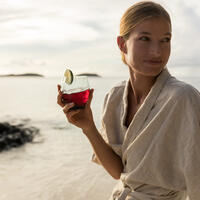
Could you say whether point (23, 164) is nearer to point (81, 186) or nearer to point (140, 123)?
point (81, 186)

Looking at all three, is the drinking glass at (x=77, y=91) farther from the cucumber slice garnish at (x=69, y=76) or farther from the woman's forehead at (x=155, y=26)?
the woman's forehead at (x=155, y=26)

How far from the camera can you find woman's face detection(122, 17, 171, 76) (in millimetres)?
1822

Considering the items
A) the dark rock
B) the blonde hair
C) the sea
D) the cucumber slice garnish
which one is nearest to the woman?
the blonde hair

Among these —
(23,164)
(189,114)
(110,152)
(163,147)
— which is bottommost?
(23,164)

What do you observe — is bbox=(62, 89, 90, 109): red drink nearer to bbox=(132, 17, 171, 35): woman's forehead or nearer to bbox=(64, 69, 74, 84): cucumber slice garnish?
bbox=(64, 69, 74, 84): cucumber slice garnish

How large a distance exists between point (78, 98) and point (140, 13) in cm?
62

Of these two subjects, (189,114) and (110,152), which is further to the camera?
(110,152)

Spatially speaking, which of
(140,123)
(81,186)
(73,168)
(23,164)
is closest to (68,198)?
(81,186)

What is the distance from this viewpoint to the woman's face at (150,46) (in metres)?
1.82

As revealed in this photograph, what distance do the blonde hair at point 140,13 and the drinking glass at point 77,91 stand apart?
398mm

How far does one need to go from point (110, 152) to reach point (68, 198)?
2505mm

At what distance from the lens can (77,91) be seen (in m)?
1.94

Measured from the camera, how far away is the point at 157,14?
182 cm

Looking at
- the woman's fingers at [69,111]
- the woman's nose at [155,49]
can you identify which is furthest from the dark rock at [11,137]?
the woman's nose at [155,49]
